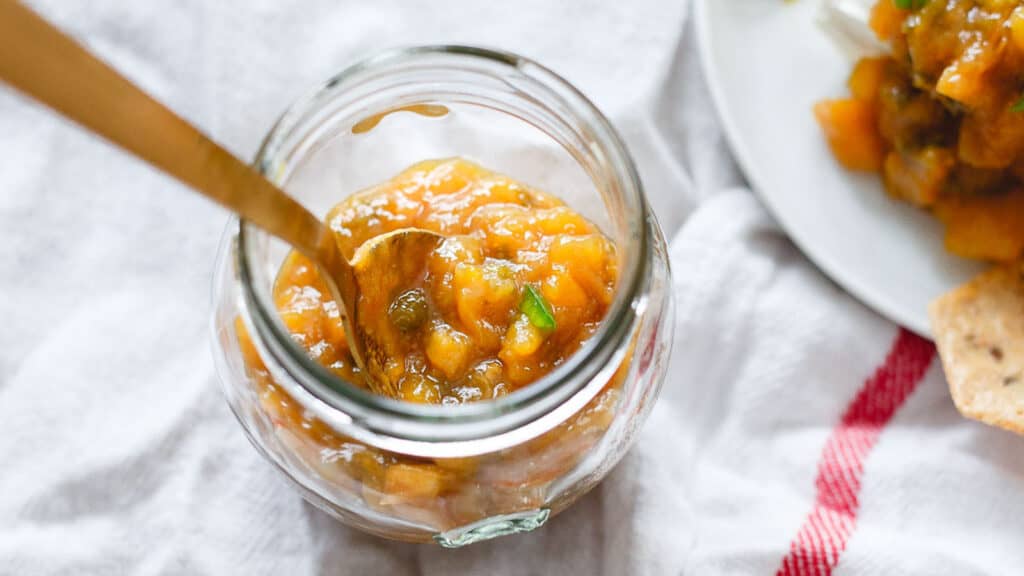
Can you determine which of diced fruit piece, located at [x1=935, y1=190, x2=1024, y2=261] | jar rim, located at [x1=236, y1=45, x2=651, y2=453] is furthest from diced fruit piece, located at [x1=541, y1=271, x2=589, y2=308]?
diced fruit piece, located at [x1=935, y1=190, x2=1024, y2=261]

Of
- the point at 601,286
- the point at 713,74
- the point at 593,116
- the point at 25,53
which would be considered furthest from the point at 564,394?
the point at 713,74

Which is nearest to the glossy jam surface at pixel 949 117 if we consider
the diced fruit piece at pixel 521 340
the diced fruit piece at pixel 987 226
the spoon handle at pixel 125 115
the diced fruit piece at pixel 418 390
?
the diced fruit piece at pixel 987 226

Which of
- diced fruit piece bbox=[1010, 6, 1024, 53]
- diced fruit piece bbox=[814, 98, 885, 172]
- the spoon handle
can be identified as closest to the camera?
the spoon handle

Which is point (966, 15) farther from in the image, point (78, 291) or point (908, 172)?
point (78, 291)

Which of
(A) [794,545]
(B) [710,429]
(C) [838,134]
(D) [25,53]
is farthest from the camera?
(C) [838,134]

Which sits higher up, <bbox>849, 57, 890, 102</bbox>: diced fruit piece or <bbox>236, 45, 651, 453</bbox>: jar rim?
<bbox>849, 57, 890, 102</bbox>: diced fruit piece

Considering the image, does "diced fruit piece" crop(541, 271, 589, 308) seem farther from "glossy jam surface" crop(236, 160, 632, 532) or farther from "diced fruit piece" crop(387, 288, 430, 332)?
"diced fruit piece" crop(387, 288, 430, 332)

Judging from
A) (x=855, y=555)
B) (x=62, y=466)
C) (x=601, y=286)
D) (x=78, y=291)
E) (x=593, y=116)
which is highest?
(x=78, y=291)
